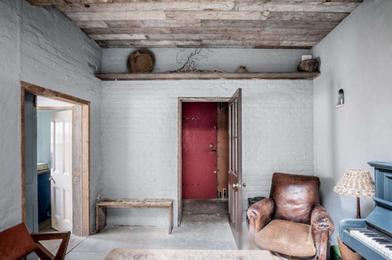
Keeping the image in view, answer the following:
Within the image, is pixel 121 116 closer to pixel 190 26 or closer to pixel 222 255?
pixel 190 26

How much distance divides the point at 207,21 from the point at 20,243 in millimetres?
2797

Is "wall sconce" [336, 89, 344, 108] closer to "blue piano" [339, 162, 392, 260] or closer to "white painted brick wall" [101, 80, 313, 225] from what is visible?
"white painted brick wall" [101, 80, 313, 225]

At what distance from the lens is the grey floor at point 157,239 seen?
3204 mm

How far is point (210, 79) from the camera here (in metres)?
3.92

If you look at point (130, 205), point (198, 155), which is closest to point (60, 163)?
point (130, 205)

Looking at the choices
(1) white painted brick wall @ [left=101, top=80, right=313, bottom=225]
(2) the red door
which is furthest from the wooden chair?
(2) the red door

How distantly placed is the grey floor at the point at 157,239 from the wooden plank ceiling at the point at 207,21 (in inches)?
106

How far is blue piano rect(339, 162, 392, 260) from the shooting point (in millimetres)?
Result: 1730

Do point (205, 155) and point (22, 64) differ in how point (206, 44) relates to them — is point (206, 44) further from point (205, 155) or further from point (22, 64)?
point (22, 64)

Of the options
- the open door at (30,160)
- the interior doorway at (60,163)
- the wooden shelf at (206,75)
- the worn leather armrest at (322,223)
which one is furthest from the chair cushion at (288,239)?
the interior doorway at (60,163)

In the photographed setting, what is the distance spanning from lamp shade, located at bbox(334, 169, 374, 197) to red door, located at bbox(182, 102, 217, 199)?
119 inches

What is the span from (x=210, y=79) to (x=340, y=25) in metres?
1.77

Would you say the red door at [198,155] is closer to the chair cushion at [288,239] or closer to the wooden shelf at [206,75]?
the wooden shelf at [206,75]

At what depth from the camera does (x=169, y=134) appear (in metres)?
3.96
